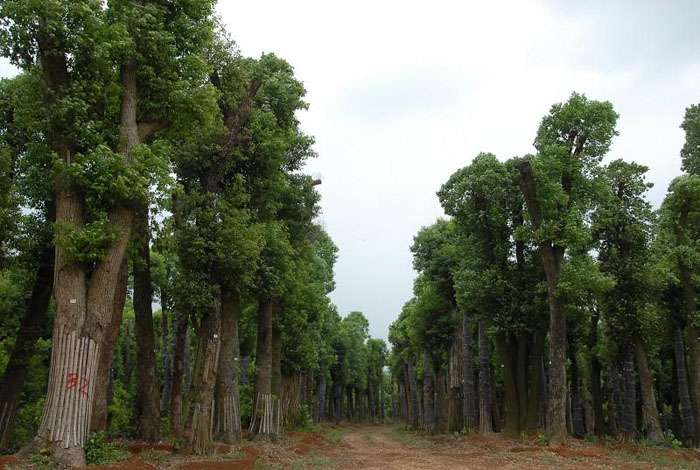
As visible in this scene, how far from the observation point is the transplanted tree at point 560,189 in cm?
1744

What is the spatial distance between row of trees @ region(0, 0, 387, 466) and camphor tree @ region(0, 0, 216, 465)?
3 centimetres

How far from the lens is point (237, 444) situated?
50.2 feet

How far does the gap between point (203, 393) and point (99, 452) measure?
10.5 ft

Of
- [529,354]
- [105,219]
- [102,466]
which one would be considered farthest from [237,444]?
[529,354]

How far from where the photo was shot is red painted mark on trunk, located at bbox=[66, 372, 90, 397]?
9.50 metres

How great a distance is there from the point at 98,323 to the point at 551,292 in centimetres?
1348

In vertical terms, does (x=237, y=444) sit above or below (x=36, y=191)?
below

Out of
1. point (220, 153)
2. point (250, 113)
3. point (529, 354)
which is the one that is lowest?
point (529, 354)

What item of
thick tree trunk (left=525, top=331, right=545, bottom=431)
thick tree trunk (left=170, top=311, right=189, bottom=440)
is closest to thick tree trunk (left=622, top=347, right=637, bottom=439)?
thick tree trunk (left=525, top=331, right=545, bottom=431)

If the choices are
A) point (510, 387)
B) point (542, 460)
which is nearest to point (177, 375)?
point (542, 460)

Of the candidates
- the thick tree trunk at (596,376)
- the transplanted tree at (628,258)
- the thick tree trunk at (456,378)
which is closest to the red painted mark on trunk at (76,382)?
the transplanted tree at (628,258)

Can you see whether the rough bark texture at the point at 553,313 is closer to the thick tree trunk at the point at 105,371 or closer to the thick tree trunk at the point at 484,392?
the thick tree trunk at the point at 484,392

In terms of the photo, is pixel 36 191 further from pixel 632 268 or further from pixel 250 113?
pixel 632 268

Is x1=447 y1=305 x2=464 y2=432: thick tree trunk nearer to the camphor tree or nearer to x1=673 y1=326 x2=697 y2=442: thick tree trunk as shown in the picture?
x1=673 y1=326 x2=697 y2=442: thick tree trunk
